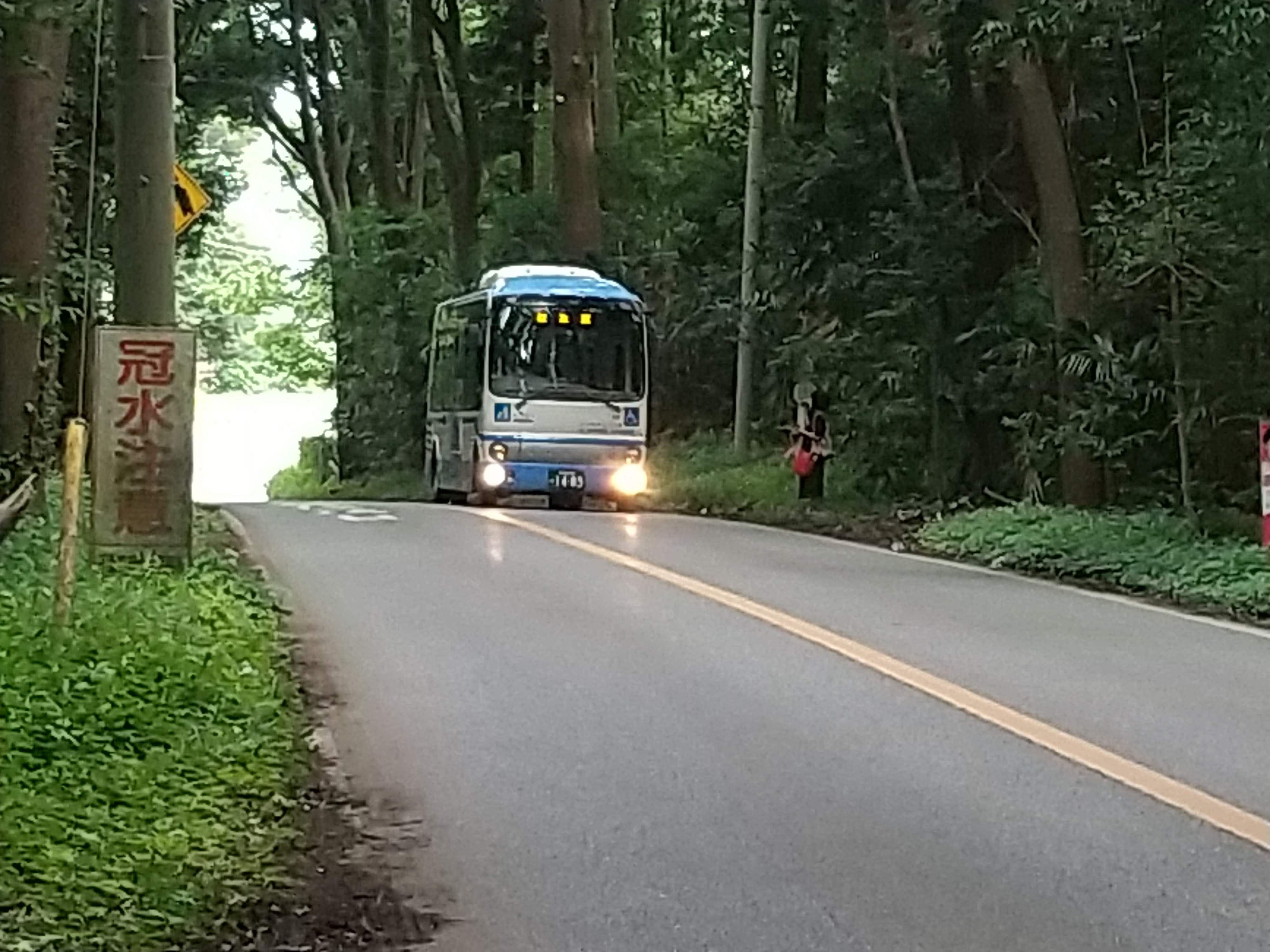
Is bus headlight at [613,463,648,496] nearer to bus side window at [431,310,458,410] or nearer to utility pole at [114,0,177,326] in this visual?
bus side window at [431,310,458,410]

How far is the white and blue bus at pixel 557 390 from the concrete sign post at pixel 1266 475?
48.3 ft

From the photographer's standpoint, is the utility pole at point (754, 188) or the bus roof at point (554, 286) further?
the bus roof at point (554, 286)

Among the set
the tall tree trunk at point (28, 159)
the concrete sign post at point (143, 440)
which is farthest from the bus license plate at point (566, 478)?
the concrete sign post at point (143, 440)

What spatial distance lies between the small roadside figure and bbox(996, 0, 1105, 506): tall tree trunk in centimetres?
572

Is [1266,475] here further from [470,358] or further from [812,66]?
[470,358]

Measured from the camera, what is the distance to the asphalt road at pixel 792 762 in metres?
6.80

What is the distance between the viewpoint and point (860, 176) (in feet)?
88.4

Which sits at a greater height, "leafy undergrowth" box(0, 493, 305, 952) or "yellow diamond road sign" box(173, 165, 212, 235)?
"yellow diamond road sign" box(173, 165, 212, 235)

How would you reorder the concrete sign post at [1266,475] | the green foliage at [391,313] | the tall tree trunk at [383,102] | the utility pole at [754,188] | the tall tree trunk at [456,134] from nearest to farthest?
the concrete sign post at [1266,475], the utility pole at [754,188], the tall tree trunk at [456,134], the tall tree trunk at [383,102], the green foliage at [391,313]

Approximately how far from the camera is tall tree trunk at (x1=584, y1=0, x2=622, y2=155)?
113 feet

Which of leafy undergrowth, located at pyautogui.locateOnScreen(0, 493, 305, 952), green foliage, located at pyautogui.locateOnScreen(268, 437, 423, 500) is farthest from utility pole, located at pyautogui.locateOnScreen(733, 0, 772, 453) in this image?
leafy undergrowth, located at pyautogui.locateOnScreen(0, 493, 305, 952)

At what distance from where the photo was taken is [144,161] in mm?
14156

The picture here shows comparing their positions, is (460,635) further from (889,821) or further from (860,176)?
(860,176)

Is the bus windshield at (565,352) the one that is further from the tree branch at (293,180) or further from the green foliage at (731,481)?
the tree branch at (293,180)
